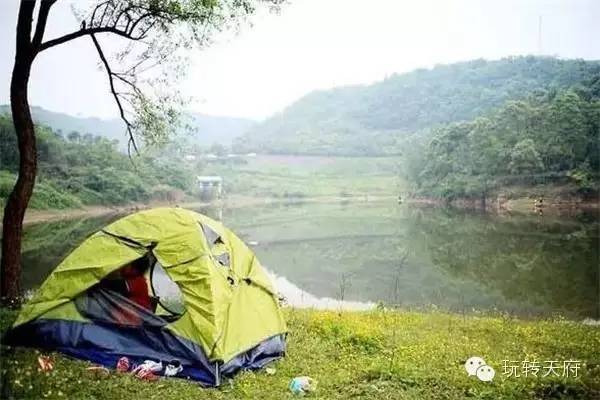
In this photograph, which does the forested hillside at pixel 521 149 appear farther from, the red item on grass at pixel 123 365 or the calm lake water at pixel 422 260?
the red item on grass at pixel 123 365

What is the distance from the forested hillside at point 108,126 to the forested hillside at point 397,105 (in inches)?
290

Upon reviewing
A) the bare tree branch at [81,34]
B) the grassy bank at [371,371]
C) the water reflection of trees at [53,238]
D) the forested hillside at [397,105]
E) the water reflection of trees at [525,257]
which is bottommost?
the water reflection of trees at [525,257]

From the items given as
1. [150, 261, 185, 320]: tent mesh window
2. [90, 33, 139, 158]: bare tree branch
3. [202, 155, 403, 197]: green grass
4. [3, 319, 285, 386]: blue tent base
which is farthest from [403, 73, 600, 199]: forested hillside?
[3, 319, 285, 386]: blue tent base

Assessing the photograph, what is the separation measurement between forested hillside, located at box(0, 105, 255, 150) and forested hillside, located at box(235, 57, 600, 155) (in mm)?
7356

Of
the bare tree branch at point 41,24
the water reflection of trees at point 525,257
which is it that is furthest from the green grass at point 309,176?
the bare tree branch at point 41,24

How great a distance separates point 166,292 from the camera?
5.70m

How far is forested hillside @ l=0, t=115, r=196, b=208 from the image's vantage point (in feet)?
58.2

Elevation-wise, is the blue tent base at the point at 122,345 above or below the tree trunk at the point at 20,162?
below

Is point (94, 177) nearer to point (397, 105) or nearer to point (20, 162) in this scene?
point (20, 162)

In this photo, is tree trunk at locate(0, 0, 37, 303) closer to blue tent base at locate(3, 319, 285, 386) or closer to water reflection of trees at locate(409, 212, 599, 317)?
blue tent base at locate(3, 319, 285, 386)

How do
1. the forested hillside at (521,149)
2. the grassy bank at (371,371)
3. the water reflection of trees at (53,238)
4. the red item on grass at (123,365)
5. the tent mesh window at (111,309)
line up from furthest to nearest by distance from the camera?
the forested hillside at (521,149) < the water reflection of trees at (53,238) < the tent mesh window at (111,309) < the red item on grass at (123,365) < the grassy bank at (371,371)

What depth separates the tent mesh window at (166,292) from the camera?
18.0 feet

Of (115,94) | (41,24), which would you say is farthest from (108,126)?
(41,24)

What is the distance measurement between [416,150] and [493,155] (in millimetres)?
13950
